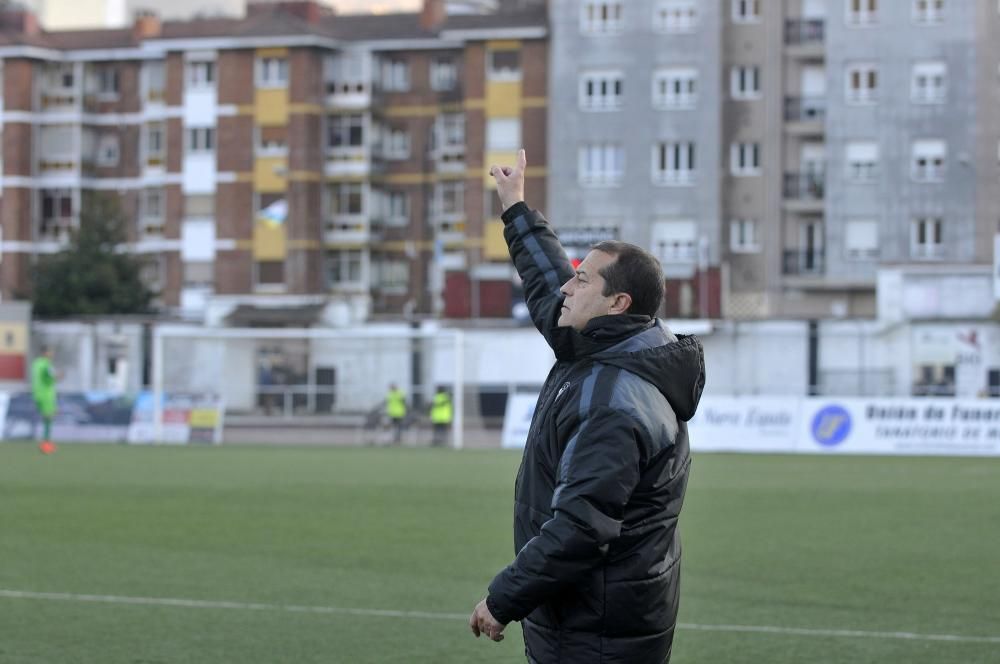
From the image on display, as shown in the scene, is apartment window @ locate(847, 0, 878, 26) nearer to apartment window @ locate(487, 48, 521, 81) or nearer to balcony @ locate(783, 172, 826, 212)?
balcony @ locate(783, 172, 826, 212)

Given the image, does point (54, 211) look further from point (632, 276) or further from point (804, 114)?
point (632, 276)

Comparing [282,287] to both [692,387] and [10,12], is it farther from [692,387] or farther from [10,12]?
[692,387]

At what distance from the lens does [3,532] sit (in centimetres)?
1736

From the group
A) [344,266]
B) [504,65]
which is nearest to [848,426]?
[504,65]

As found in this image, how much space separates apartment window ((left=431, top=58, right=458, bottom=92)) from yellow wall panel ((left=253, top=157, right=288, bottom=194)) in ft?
24.1

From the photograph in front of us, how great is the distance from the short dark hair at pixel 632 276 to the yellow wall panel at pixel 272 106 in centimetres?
6619

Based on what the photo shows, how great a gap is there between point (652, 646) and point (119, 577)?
369 inches

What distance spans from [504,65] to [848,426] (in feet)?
119

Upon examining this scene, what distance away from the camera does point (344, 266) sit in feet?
235

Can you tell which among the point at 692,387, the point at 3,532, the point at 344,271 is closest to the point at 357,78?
the point at 344,271

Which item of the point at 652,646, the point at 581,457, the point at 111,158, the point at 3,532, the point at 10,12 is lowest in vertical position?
the point at 3,532

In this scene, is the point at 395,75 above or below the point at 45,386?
above

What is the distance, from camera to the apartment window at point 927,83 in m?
62.7

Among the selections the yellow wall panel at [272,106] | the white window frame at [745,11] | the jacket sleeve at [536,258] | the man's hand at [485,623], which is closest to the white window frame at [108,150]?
the yellow wall panel at [272,106]
